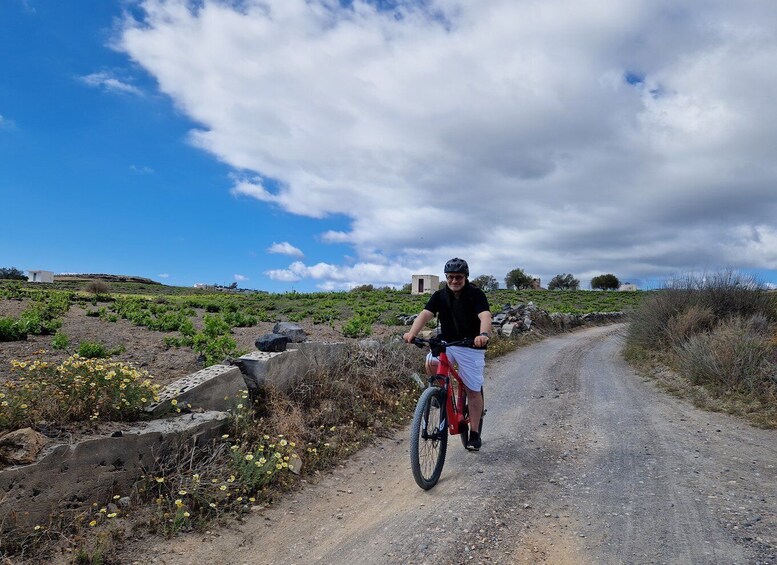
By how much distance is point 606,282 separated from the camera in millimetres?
84812

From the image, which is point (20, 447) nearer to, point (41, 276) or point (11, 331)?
point (11, 331)

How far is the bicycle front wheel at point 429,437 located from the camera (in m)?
5.02

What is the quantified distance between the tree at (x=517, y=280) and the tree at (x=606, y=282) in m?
16.0

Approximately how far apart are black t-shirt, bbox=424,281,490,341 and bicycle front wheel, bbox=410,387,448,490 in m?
0.70

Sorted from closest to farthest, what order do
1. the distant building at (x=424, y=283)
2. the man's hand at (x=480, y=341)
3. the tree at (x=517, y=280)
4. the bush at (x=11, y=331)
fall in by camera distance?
the man's hand at (x=480, y=341) < the bush at (x=11, y=331) < the distant building at (x=424, y=283) < the tree at (x=517, y=280)

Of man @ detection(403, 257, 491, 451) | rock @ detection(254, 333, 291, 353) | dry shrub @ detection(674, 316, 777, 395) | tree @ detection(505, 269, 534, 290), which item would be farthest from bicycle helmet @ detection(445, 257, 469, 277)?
tree @ detection(505, 269, 534, 290)

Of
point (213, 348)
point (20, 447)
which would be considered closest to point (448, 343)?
point (20, 447)

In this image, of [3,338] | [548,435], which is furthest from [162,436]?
[3,338]

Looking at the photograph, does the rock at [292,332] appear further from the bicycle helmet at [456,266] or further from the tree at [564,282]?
the tree at [564,282]

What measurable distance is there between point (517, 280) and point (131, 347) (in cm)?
7213

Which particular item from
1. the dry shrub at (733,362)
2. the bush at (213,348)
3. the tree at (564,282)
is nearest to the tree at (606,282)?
the tree at (564,282)

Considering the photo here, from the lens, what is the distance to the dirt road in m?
3.96

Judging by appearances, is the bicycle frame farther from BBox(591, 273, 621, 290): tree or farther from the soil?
BBox(591, 273, 621, 290): tree

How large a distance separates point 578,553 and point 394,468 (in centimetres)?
260
